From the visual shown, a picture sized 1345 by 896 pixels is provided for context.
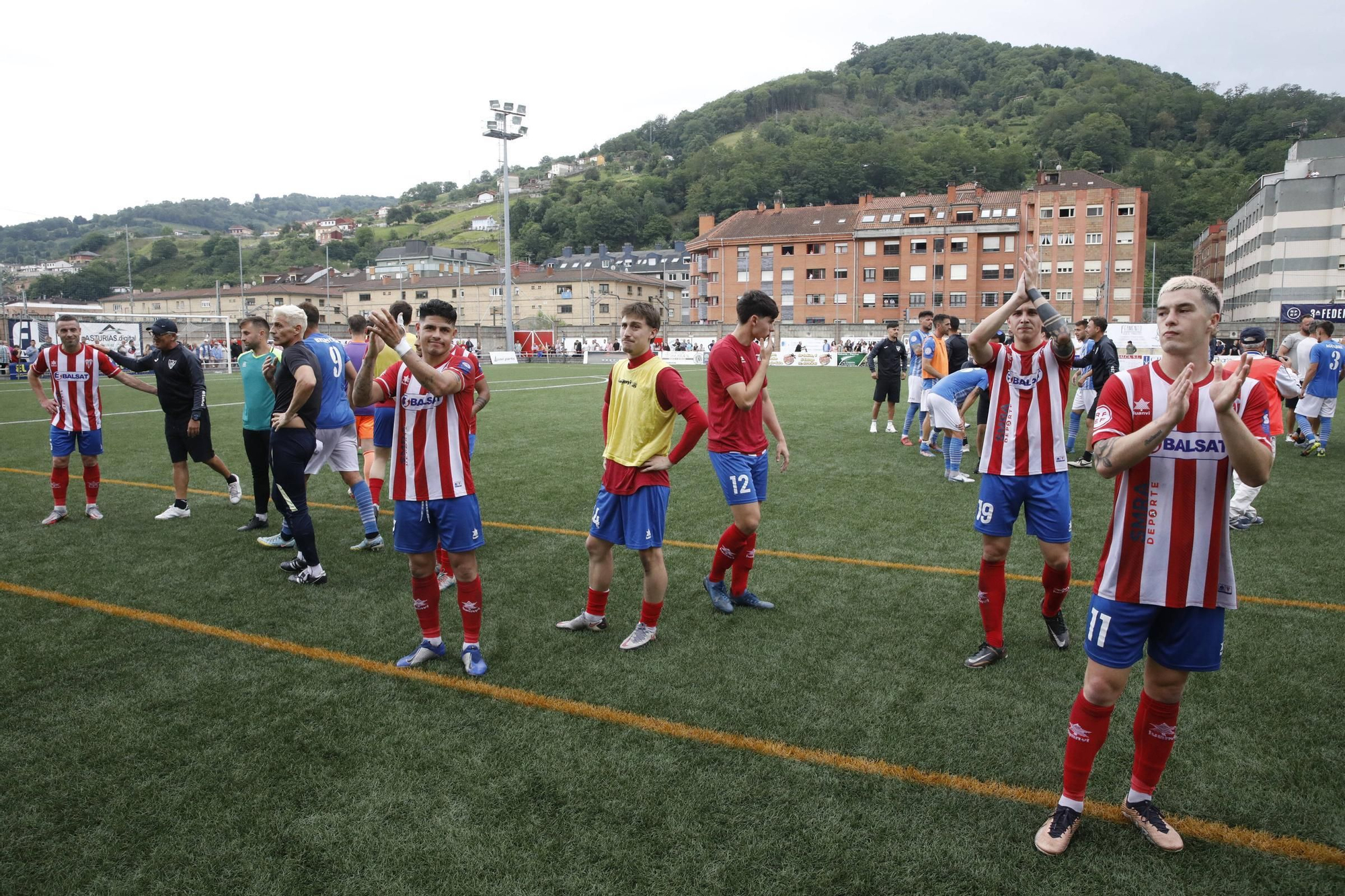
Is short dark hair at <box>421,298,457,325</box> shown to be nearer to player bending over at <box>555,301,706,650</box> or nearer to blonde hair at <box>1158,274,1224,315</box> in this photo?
player bending over at <box>555,301,706,650</box>

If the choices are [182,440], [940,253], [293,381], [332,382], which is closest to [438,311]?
[293,381]

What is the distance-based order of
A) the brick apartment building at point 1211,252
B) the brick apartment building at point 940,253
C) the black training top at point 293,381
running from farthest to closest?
the brick apartment building at point 1211,252 < the brick apartment building at point 940,253 < the black training top at point 293,381

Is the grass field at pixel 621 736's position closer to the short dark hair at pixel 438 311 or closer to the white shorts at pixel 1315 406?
the short dark hair at pixel 438 311

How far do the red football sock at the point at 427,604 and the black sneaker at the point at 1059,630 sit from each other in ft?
12.8

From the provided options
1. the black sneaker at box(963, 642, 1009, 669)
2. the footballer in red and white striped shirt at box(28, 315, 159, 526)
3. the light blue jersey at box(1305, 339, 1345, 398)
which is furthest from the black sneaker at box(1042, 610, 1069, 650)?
the light blue jersey at box(1305, 339, 1345, 398)

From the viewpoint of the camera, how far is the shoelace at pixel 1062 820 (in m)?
3.08

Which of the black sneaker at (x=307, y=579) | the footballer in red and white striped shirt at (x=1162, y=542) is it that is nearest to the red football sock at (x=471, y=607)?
the black sneaker at (x=307, y=579)

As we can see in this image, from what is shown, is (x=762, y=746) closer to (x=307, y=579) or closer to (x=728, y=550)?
(x=728, y=550)

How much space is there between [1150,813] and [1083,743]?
423 mm

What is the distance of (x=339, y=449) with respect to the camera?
7504mm

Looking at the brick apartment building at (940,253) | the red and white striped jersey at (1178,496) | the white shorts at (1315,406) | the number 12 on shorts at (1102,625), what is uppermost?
the brick apartment building at (940,253)

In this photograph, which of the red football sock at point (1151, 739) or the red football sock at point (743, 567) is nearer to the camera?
the red football sock at point (1151, 739)

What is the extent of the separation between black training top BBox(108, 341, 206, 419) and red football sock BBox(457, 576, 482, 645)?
5313 mm

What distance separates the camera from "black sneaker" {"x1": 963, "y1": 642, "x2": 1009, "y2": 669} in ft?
15.6
